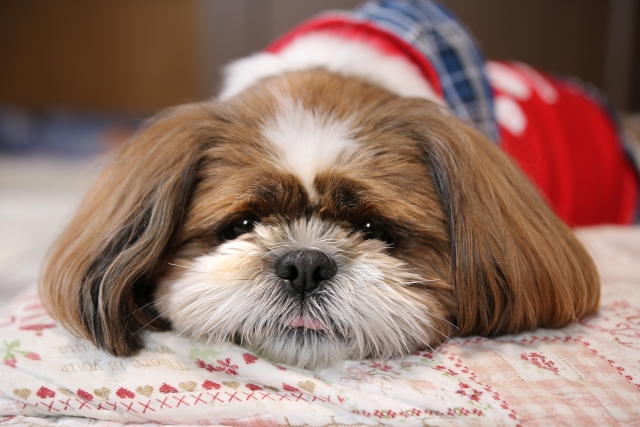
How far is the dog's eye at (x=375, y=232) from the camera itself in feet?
4.82

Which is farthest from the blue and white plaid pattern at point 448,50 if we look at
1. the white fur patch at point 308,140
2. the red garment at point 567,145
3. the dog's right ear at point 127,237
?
the dog's right ear at point 127,237

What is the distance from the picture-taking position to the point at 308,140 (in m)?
1.46

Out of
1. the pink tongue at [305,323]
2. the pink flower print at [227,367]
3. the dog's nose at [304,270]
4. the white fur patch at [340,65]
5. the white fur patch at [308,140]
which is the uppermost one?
the white fur patch at [340,65]

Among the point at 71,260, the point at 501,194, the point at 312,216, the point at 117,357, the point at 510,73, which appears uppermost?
the point at 510,73

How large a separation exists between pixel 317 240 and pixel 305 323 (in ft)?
0.61

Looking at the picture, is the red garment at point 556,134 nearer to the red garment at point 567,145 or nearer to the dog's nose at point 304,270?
the red garment at point 567,145

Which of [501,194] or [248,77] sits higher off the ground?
[248,77]

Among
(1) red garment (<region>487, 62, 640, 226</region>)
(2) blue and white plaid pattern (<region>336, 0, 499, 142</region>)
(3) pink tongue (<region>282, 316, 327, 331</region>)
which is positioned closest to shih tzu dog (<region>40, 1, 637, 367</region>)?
(3) pink tongue (<region>282, 316, 327, 331</region>)

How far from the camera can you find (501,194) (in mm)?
1469

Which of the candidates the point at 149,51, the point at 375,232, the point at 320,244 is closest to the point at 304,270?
the point at 320,244

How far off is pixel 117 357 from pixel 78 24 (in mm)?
5477

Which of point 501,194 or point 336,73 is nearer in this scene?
point 501,194

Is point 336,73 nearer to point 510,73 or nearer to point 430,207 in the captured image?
point 430,207

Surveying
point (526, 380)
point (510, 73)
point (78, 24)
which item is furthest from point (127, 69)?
point (526, 380)
